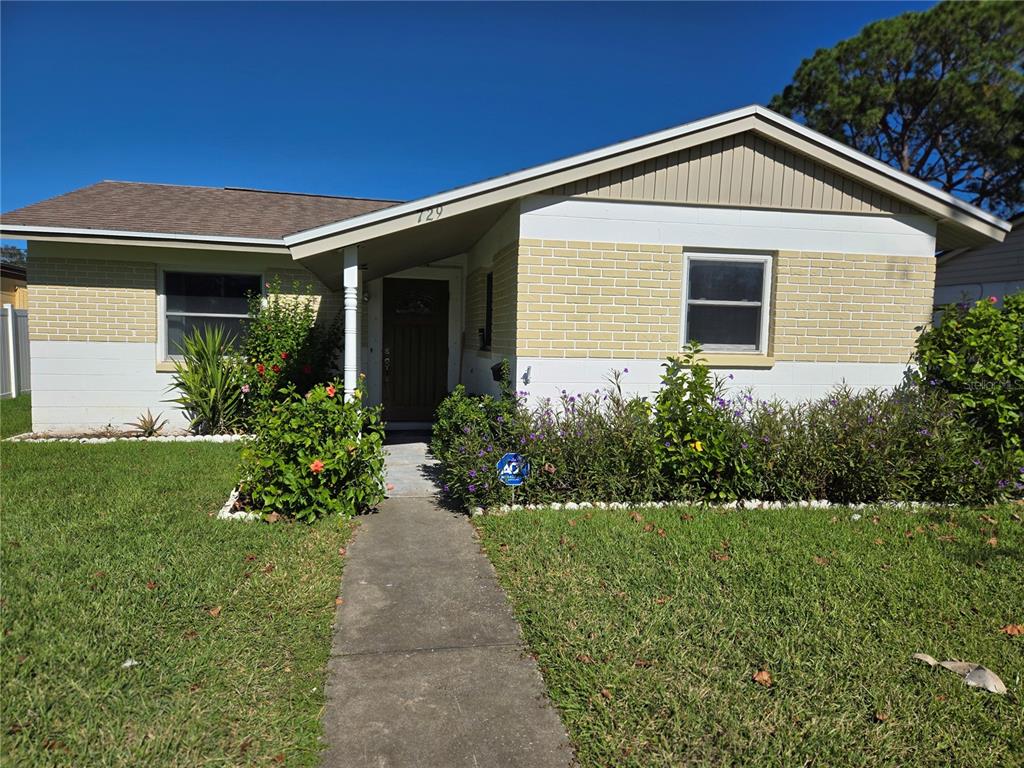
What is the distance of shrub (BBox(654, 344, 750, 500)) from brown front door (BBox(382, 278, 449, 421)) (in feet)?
19.1

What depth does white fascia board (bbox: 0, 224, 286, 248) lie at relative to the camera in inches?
350

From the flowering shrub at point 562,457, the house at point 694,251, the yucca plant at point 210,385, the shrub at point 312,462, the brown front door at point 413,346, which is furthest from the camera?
the brown front door at point 413,346

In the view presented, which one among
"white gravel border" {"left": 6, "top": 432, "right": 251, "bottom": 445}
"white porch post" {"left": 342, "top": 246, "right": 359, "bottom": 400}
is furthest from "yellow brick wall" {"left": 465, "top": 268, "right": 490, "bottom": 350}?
"white gravel border" {"left": 6, "top": 432, "right": 251, "bottom": 445}

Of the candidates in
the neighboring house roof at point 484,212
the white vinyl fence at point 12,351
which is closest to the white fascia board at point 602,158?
the neighboring house roof at point 484,212

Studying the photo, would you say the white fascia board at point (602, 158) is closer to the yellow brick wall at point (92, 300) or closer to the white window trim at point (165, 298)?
the white window trim at point (165, 298)

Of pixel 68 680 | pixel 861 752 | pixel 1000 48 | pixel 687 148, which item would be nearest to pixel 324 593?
pixel 68 680

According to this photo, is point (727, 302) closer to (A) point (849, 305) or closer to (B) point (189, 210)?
(A) point (849, 305)

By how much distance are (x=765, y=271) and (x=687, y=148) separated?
5.72 feet

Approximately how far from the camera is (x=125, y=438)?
31.2 ft

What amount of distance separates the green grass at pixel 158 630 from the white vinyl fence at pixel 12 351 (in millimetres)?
10316

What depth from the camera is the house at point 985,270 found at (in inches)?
491

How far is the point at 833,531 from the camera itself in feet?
18.0

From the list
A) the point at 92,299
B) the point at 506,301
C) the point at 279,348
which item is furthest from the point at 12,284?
the point at 506,301

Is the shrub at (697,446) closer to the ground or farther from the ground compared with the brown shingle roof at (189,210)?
closer to the ground
